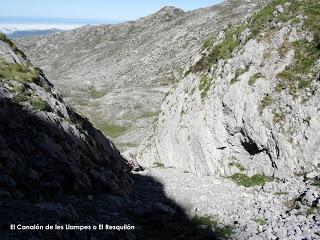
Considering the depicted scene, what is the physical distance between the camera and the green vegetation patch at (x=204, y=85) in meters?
48.9

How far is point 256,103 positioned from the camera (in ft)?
135

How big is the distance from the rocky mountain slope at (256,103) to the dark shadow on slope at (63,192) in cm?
1026

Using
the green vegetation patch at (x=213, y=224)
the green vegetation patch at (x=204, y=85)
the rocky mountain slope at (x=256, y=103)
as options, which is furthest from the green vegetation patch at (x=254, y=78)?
the green vegetation patch at (x=213, y=224)

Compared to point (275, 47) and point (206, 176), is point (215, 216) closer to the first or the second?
point (206, 176)

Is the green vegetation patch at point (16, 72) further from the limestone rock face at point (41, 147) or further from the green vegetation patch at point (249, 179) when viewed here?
the green vegetation patch at point (249, 179)

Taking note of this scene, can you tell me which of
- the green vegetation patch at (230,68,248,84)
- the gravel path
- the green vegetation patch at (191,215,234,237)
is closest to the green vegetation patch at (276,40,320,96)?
the green vegetation patch at (230,68,248,84)

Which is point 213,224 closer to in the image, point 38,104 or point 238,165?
point 238,165

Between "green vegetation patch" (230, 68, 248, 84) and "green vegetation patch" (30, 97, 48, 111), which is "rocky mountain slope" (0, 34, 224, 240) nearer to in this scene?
"green vegetation patch" (30, 97, 48, 111)

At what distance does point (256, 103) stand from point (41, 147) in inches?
846

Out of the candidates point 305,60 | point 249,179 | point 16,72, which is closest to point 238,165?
point 249,179

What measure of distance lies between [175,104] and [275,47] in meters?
16.8

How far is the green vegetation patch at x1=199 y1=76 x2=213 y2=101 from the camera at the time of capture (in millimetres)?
48906

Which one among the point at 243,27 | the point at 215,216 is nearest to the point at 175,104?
the point at 243,27

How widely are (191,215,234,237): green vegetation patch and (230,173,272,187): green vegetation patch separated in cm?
860
